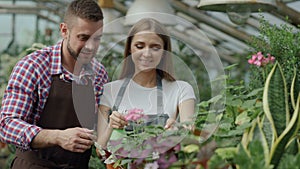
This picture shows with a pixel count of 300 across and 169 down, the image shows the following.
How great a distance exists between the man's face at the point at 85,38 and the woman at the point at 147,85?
7.2 inches

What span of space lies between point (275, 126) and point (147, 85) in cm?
53

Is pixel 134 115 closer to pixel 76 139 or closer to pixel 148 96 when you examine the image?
pixel 148 96

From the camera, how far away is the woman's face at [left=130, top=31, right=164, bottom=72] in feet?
5.89

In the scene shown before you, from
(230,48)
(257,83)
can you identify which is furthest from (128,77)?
(230,48)

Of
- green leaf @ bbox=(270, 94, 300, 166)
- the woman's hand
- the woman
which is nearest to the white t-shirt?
the woman

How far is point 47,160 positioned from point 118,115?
2.25 ft

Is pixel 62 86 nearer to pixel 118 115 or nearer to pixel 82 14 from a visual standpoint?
pixel 82 14

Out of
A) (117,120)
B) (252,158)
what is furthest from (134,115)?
(252,158)

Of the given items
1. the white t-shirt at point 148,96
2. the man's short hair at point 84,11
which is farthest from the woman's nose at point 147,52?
the man's short hair at point 84,11

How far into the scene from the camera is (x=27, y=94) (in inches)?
83.3

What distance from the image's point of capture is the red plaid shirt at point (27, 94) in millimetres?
2041

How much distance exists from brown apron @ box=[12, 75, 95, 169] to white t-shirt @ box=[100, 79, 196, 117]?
0.31 meters

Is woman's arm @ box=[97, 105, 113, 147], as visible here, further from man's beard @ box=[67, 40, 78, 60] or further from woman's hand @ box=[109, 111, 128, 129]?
man's beard @ box=[67, 40, 78, 60]

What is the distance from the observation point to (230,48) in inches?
416
